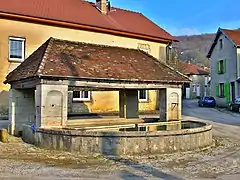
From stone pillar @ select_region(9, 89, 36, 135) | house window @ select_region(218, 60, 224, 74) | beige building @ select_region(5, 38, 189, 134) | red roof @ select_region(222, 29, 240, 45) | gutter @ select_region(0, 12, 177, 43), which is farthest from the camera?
house window @ select_region(218, 60, 224, 74)

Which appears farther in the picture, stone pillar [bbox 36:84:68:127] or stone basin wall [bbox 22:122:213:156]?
stone pillar [bbox 36:84:68:127]

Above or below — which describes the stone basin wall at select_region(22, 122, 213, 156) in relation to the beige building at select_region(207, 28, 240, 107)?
below

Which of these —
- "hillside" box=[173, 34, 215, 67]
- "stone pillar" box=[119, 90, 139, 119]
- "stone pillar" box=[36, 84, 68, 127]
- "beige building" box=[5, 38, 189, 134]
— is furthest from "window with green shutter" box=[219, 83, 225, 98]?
"hillside" box=[173, 34, 215, 67]

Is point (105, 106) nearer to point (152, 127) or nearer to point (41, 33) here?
point (41, 33)

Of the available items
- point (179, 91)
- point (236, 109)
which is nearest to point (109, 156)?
point (179, 91)

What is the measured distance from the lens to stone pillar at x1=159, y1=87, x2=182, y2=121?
583 inches

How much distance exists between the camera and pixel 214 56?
40.6 metres

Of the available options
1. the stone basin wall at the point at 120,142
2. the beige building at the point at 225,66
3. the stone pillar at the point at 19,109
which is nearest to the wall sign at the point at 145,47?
the beige building at the point at 225,66

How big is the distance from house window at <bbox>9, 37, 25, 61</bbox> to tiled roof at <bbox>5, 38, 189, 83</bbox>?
24.8ft

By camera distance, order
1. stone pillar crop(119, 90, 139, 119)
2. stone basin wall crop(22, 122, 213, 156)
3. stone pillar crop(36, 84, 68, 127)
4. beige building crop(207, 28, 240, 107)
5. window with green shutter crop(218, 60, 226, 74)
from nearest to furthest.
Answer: stone basin wall crop(22, 122, 213, 156)
stone pillar crop(36, 84, 68, 127)
stone pillar crop(119, 90, 139, 119)
beige building crop(207, 28, 240, 107)
window with green shutter crop(218, 60, 226, 74)

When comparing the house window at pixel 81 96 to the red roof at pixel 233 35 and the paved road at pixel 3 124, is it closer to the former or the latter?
the paved road at pixel 3 124

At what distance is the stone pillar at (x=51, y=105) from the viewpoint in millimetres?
12250

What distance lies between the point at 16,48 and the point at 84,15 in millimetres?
6300

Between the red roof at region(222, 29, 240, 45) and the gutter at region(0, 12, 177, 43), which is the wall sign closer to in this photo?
the gutter at region(0, 12, 177, 43)
